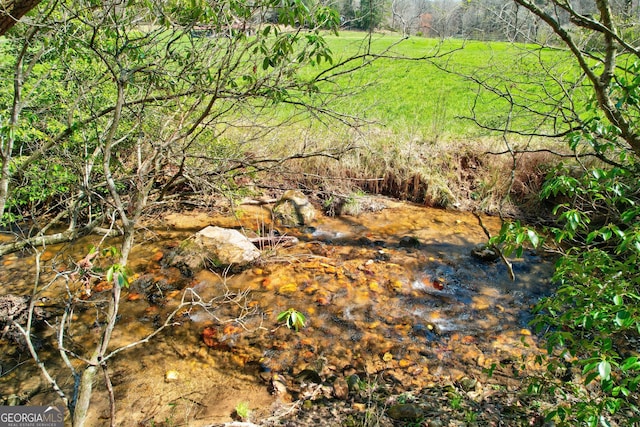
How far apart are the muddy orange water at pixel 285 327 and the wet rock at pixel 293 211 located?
0.40 m

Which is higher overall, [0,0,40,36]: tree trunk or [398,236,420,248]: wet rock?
[0,0,40,36]: tree trunk

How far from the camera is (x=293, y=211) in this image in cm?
741

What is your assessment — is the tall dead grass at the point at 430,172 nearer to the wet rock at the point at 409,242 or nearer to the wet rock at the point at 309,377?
the wet rock at the point at 409,242

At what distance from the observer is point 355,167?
8.70 metres

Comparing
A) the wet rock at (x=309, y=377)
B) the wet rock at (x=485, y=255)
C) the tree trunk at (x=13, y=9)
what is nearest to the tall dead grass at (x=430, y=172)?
→ the wet rock at (x=485, y=255)

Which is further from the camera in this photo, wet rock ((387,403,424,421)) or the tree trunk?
wet rock ((387,403,424,421))

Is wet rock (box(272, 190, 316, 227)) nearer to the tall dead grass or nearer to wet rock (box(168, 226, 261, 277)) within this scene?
the tall dead grass

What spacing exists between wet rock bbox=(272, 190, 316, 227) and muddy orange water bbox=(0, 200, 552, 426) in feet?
1.33

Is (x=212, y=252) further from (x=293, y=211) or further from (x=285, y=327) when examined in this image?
(x=293, y=211)

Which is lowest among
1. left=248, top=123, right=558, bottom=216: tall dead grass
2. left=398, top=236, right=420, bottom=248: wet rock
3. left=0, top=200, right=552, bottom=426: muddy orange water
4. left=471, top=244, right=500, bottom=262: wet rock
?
left=0, top=200, right=552, bottom=426: muddy orange water

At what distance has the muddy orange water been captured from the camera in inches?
138

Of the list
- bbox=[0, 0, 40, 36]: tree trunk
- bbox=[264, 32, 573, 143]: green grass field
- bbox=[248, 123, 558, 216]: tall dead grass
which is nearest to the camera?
bbox=[0, 0, 40, 36]: tree trunk

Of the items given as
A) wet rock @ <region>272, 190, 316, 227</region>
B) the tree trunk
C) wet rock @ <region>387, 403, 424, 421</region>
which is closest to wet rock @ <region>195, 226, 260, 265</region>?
wet rock @ <region>272, 190, 316, 227</region>

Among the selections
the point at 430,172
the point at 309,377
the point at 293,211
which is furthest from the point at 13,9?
the point at 430,172
